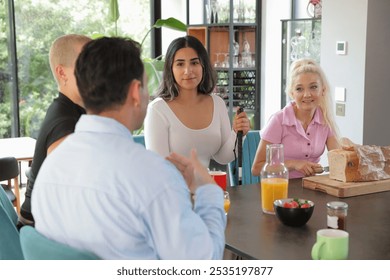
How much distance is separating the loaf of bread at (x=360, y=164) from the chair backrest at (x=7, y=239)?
1.34 metres

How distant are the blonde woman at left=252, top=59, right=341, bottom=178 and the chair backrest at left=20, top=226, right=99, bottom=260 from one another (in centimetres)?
165

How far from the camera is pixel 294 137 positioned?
293cm

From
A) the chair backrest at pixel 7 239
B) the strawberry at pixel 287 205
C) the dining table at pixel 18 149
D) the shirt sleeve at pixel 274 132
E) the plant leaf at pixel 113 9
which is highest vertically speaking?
the plant leaf at pixel 113 9

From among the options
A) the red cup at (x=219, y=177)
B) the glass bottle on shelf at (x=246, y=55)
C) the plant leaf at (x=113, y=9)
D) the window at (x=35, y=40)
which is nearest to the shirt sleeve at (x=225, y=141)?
the red cup at (x=219, y=177)

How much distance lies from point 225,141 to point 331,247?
4.76 ft

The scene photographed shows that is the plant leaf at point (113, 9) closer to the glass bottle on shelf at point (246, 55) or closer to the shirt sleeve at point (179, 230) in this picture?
the glass bottle on shelf at point (246, 55)

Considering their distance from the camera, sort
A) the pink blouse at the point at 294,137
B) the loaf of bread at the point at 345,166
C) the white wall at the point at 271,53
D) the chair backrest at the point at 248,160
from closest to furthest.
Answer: the loaf of bread at the point at 345,166 → the pink blouse at the point at 294,137 → the chair backrest at the point at 248,160 → the white wall at the point at 271,53

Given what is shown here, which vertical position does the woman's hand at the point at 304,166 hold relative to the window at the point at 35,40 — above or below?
below

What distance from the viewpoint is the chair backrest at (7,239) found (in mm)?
1866

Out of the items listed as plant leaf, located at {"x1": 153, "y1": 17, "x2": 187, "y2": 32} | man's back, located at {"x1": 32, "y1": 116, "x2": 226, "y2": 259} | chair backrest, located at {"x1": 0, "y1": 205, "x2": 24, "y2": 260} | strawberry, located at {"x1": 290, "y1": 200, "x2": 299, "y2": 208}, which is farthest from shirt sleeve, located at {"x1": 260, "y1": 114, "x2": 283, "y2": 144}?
plant leaf, located at {"x1": 153, "y1": 17, "x2": 187, "y2": 32}

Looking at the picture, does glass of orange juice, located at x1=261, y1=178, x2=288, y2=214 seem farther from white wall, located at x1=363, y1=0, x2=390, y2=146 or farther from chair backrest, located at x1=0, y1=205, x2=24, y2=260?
white wall, located at x1=363, y1=0, x2=390, y2=146

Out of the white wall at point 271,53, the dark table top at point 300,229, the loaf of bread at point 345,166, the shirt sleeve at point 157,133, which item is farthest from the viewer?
the white wall at point 271,53
